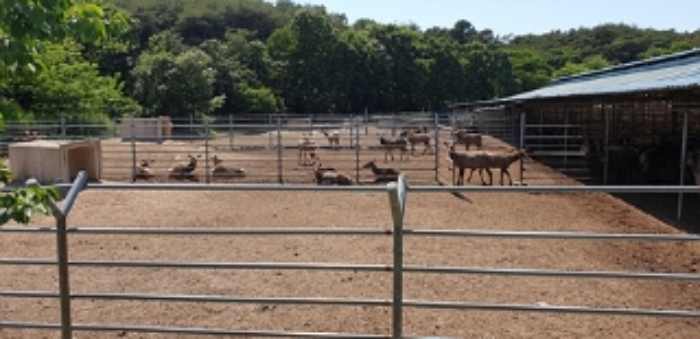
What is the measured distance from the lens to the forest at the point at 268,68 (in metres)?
30.7

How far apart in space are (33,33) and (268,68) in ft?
189

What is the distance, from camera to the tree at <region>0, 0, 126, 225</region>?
2646mm

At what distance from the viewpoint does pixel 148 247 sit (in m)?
7.81

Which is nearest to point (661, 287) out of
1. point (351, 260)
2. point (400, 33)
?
point (351, 260)

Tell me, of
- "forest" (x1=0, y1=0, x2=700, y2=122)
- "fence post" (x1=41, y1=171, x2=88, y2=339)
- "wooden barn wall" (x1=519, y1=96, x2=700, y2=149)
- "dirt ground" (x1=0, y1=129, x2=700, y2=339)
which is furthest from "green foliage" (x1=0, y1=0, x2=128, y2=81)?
"forest" (x1=0, y1=0, x2=700, y2=122)

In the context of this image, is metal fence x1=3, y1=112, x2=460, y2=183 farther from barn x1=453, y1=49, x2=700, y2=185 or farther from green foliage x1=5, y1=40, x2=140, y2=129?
barn x1=453, y1=49, x2=700, y2=185

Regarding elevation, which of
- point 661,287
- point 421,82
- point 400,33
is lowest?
point 661,287

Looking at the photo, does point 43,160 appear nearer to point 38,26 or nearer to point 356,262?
point 356,262

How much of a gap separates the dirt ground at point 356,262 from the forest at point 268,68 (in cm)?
1486

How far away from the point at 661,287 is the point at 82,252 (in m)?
6.47

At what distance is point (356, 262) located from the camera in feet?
23.1

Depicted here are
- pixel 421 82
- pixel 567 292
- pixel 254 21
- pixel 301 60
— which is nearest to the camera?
pixel 567 292

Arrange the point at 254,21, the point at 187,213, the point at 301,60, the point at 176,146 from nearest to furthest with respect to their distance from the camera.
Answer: the point at 187,213, the point at 176,146, the point at 301,60, the point at 254,21

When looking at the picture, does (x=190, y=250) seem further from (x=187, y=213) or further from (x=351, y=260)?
(x=187, y=213)
